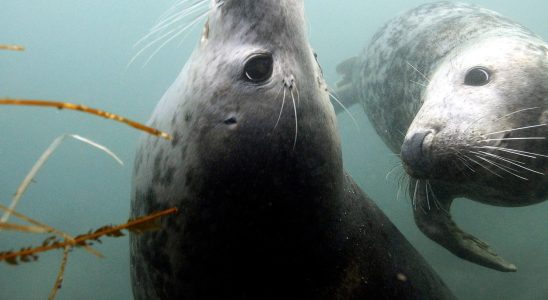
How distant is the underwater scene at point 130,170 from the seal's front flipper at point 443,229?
0.02 metres

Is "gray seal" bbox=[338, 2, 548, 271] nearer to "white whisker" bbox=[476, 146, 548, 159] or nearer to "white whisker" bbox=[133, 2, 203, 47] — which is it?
"white whisker" bbox=[476, 146, 548, 159]

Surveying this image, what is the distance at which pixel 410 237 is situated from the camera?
8062 millimetres

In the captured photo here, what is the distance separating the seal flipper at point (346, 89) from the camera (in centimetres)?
685

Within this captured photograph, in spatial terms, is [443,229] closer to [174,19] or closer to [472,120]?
[472,120]

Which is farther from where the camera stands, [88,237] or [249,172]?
[249,172]

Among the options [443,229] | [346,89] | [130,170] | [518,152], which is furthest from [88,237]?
[130,170]

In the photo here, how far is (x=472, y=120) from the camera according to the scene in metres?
2.45

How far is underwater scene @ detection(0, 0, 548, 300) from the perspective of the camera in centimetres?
254

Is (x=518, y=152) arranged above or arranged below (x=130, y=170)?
below

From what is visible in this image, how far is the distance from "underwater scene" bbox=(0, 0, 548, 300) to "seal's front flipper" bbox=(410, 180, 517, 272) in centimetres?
2

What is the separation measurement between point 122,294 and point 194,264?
385 inches

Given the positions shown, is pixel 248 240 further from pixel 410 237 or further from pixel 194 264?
pixel 410 237

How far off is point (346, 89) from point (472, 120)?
182 inches

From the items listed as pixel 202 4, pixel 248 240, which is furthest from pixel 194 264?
pixel 202 4
